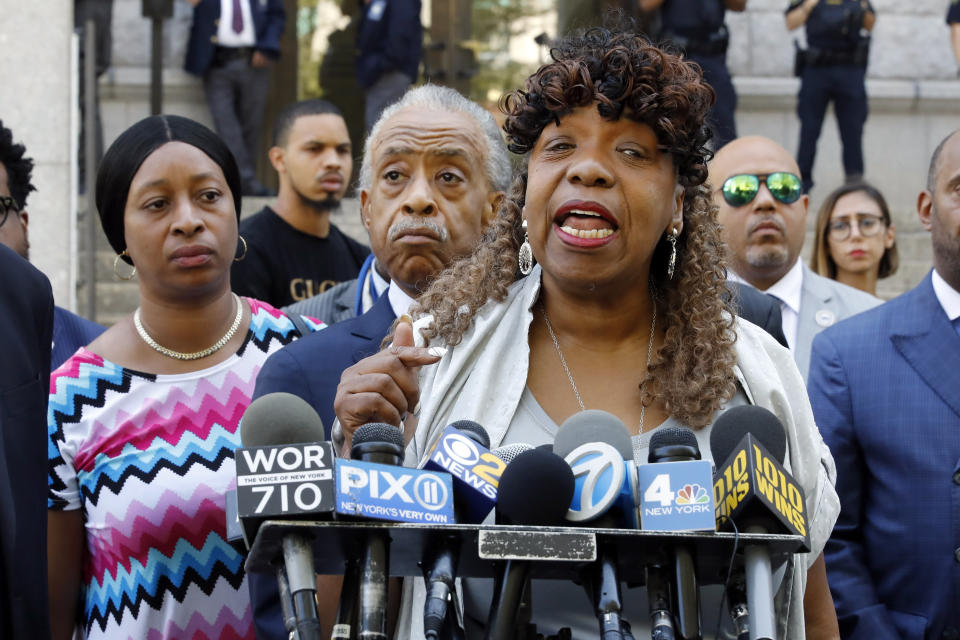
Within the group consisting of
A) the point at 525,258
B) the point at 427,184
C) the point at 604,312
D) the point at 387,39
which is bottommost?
the point at 604,312

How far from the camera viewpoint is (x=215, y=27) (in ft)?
37.7

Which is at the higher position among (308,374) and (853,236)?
(853,236)

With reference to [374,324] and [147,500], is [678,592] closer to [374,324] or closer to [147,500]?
[374,324]

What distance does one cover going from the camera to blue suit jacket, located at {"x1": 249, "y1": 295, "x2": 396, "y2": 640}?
10.7ft

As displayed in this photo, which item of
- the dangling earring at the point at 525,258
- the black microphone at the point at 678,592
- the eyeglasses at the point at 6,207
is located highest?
the eyeglasses at the point at 6,207

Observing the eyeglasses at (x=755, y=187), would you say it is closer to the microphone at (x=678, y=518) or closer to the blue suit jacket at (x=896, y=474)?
the blue suit jacket at (x=896, y=474)

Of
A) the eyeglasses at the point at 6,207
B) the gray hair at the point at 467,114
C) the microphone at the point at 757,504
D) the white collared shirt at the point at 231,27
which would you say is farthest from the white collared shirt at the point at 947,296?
the white collared shirt at the point at 231,27

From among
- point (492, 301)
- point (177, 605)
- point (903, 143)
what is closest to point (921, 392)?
point (492, 301)

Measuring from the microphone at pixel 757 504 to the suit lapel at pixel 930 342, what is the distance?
1.98 metres

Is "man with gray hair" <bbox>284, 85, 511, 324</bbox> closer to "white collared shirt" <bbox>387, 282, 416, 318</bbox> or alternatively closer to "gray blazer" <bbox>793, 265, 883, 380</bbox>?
"white collared shirt" <bbox>387, 282, 416, 318</bbox>

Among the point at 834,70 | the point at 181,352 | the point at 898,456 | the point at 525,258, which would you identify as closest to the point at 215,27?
the point at 834,70

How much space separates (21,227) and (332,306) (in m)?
1.15

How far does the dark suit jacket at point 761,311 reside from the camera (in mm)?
4324

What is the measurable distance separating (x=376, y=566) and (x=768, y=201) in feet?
13.7
